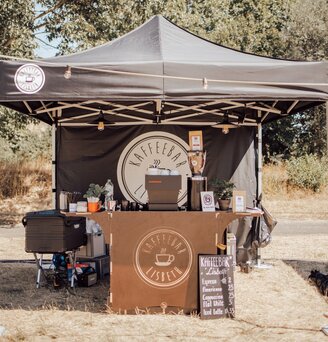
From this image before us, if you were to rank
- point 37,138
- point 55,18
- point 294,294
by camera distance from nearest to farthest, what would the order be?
point 294,294 → point 55,18 → point 37,138

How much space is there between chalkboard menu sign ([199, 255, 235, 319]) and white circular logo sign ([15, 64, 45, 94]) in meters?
2.19

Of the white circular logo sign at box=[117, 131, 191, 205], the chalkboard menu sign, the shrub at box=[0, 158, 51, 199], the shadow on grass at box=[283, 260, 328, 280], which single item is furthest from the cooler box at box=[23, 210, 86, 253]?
the shrub at box=[0, 158, 51, 199]

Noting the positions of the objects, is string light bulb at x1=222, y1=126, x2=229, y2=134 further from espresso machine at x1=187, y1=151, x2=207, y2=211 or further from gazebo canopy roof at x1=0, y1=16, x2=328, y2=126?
gazebo canopy roof at x1=0, y1=16, x2=328, y2=126

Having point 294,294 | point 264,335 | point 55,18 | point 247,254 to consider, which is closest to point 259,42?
point 55,18

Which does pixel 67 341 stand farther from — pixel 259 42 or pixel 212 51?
pixel 259 42

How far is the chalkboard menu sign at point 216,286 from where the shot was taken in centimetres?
484

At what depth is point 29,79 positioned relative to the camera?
14.9 ft

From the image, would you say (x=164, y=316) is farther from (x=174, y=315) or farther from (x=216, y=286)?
(x=216, y=286)

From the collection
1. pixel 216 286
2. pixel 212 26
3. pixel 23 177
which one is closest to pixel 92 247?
pixel 216 286

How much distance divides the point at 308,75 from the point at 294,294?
8.36 ft

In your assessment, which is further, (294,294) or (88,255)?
(88,255)

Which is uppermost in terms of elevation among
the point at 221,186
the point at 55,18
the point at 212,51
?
the point at 55,18

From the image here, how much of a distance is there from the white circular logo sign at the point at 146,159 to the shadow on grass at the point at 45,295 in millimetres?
1382

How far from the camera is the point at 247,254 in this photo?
7469 millimetres
